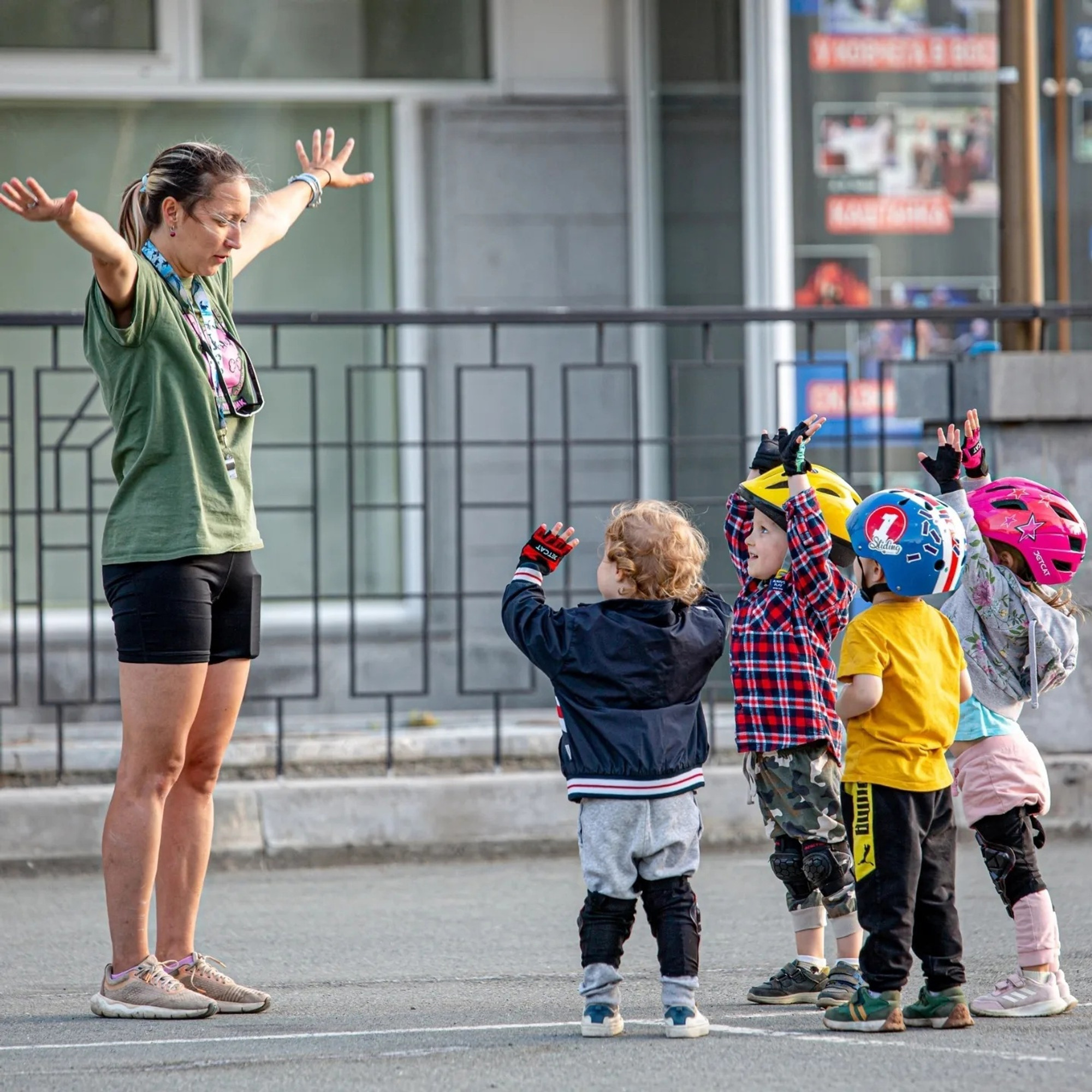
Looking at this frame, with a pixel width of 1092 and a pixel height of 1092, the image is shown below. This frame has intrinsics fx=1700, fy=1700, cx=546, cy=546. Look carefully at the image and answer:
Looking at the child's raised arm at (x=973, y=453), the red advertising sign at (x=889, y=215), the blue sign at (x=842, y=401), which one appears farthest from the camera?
the red advertising sign at (x=889, y=215)

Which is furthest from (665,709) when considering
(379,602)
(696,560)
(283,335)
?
(283,335)

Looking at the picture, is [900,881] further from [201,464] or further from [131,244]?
[131,244]

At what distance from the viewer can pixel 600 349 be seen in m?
5.88

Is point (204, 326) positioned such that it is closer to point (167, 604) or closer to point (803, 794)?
point (167, 604)

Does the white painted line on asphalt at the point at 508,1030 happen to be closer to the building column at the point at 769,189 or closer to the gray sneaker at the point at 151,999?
the gray sneaker at the point at 151,999

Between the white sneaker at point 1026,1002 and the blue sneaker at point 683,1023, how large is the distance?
2.20 feet

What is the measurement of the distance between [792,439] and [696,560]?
336mm

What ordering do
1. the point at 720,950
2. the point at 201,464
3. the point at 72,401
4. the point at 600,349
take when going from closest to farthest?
the point at 201,464
the point at 720,950
the point at 600,349
the point at 72,401

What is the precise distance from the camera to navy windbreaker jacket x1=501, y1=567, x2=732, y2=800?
3.51 meters

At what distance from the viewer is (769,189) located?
7480 millimetres

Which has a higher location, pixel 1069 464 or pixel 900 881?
pixel 1069 464

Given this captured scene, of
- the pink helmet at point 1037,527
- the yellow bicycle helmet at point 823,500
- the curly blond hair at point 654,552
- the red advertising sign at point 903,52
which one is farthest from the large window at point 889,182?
the curly blond hair at point 654,552

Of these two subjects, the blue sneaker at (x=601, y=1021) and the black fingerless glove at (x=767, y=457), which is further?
the black fingerless glove at (x=767, y=457)

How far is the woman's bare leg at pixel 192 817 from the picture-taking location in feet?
12.6
